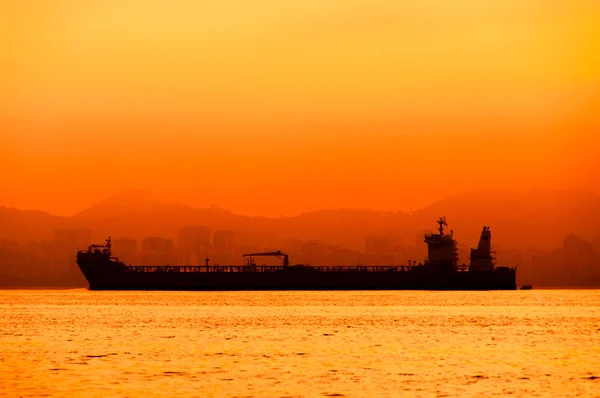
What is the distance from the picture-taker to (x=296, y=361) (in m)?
45.8

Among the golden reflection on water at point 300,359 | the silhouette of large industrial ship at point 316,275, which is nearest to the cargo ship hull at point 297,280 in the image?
the silhouette of large industrial ship at point 316,275

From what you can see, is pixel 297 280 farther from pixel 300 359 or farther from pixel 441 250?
pixel 300 359

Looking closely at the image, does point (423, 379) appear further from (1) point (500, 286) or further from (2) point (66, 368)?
(1) point (500, 286)

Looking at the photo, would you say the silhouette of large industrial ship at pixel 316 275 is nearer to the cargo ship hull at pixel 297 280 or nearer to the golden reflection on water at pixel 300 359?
the cargo ship hull at pixel 297 280

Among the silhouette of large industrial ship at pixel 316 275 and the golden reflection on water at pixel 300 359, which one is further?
the silhouette of large industrial ship at pixel 316 275

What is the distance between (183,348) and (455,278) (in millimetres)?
126364

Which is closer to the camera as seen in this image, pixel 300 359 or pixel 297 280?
pixel 300 359

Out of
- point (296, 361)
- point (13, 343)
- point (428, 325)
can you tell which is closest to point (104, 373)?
point (296, 361)

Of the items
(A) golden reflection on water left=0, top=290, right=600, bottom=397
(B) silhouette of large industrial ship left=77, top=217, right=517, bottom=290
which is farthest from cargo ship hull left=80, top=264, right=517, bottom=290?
(A) golden reflection on water left=0, top=290, right=600, bottom=397

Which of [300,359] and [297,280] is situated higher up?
[297,280]

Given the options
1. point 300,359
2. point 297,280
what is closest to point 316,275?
point 297,280

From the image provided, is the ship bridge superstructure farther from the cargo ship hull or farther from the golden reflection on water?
the golden reflection on water

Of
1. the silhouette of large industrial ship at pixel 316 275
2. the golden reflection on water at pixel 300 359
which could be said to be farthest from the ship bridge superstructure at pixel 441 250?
the golden reflection on water at pixel 300 359

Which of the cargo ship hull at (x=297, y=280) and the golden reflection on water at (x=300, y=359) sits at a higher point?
the cargo ship hull at (x=297, y=280)
